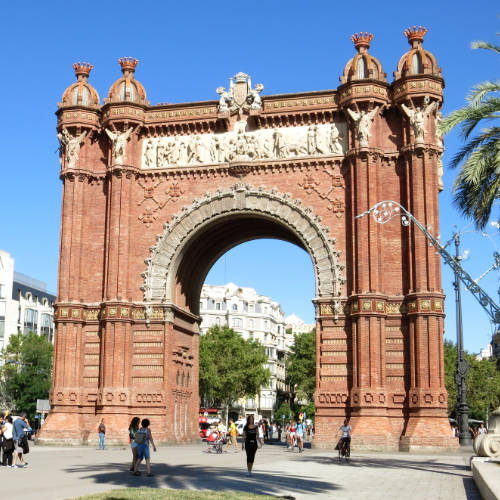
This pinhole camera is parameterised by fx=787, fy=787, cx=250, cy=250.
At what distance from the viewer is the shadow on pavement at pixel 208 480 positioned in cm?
1599

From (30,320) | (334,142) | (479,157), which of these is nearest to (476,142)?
(479,157)

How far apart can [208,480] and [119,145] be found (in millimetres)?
20752

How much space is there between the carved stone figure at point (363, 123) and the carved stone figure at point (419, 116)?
4.43ft

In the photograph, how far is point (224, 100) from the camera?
35.4 m

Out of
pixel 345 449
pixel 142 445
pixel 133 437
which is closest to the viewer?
pixel 142 445

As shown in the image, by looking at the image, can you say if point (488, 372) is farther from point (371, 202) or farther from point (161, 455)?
point (161, 455)

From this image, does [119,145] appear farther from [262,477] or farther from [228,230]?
[262,477]

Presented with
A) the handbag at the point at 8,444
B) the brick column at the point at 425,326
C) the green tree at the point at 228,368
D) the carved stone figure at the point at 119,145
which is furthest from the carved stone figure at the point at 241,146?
the green tree at the point at 228,368

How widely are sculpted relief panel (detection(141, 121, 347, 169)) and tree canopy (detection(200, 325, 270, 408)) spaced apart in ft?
123

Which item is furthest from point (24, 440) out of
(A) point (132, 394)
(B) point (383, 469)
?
(A) point (132, 394)

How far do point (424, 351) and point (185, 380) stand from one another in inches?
470

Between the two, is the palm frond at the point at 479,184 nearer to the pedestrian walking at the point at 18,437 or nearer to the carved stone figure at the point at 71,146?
the pedestrian walking at the point at 18,437

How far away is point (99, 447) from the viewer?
31.7 metres

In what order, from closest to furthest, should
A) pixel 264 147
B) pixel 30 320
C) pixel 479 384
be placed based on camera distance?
pixel 264 147, pixel 479 384, pixel 30 320
